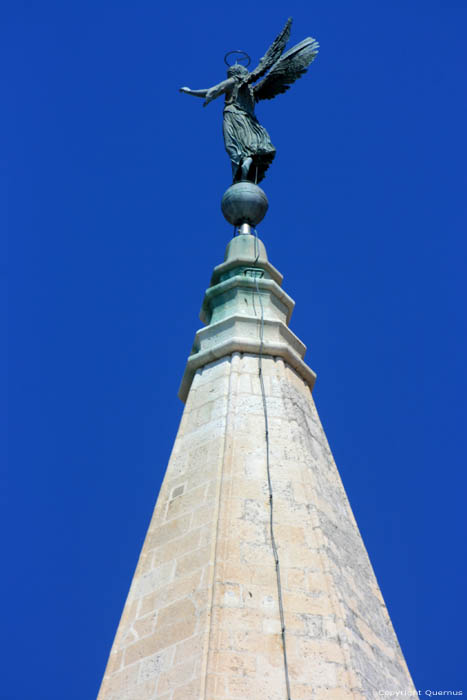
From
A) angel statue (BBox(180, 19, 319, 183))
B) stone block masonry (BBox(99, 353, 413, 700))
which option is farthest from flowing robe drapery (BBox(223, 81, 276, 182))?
stone block masonry (BBox(99, 353, 413, 700))

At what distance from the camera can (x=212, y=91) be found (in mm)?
13398

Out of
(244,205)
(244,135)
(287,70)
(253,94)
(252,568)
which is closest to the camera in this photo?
(252,568)

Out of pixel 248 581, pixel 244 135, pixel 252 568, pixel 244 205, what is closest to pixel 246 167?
pixel 244 135

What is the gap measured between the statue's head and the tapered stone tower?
239 inches

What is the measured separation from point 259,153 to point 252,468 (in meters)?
6.53

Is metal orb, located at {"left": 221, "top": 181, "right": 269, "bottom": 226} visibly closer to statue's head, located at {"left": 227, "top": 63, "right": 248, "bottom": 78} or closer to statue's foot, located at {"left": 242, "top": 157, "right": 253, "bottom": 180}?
statue's foot, located at {"left": 242, "top": 157, "right": 253, "bottom": 180}

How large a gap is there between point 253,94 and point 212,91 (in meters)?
0.70

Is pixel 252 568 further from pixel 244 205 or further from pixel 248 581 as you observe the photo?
pixel 244 205

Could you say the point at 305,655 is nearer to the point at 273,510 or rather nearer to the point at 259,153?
the point at 273,510

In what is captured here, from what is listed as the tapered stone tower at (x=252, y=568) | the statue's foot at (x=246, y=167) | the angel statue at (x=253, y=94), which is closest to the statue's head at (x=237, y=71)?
the angel statue at (x=253, y=94)

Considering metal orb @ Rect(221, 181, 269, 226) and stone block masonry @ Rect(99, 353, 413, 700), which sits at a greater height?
metal orb @ Rect(221, 181, 269, 226)

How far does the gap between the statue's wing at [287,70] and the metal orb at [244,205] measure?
2396 millimetres

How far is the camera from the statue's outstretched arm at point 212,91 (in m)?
13.4

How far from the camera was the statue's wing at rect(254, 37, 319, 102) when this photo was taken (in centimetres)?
1395
